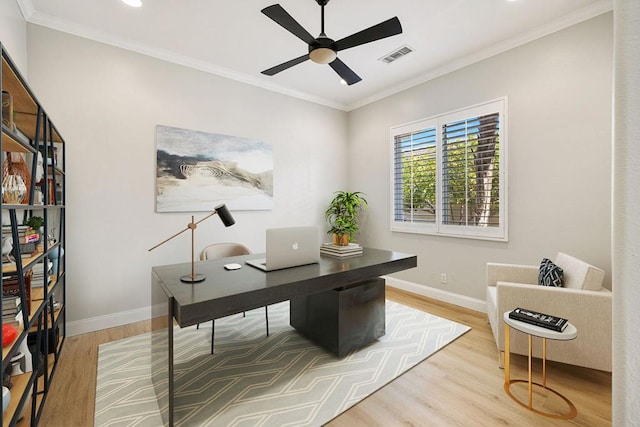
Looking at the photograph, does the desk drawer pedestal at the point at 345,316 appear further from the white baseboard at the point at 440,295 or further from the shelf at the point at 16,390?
the shelf at the point at 16,390

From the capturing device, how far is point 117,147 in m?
2.97

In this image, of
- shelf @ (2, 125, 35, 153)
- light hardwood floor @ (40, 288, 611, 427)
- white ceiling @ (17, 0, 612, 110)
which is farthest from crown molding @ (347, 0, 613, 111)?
shelf @ (2, 125, 35, 153)

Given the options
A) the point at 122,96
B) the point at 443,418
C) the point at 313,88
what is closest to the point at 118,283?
the point at 122,96

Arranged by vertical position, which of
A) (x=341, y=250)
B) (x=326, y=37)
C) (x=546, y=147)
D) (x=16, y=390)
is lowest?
(x=16, y=390)

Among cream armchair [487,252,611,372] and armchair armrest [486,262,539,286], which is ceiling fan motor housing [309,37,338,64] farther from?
armchair armrest [486,262,539,286]

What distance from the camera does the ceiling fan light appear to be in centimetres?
216

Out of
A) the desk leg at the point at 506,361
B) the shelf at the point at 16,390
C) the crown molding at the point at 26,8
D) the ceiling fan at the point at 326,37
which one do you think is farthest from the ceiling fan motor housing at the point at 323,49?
the shelf at the point at 16,390

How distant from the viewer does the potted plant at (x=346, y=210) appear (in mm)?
4488

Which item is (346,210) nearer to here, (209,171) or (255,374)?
(209,171)

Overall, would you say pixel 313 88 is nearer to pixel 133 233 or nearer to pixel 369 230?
pixel 369 230

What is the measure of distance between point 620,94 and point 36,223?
266 centimetres

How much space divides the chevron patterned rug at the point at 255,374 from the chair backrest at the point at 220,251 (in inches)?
27.3

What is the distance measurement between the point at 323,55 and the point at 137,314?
10.1ft

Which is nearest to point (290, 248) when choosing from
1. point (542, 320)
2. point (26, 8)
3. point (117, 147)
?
point (542, 320)
